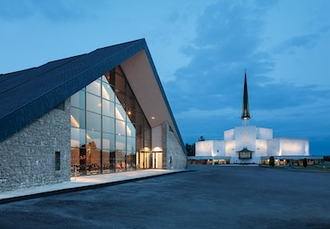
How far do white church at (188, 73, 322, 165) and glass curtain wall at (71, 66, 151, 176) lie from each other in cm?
4242

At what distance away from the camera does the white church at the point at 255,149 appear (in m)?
63.5

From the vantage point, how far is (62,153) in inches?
579

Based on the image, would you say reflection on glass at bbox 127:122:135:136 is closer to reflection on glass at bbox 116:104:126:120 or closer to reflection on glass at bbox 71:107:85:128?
reflection on glass at bbox 116:104:126:120

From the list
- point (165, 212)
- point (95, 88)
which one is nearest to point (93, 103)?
point (95, 88)

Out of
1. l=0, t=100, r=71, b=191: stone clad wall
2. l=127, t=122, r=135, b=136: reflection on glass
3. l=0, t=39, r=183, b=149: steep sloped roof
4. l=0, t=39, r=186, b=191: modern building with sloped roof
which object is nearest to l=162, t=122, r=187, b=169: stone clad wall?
l=0, t=39, r=186, b=191: modern building with sloped roof

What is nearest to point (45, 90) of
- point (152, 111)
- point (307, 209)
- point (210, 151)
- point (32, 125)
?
point (32, 125)

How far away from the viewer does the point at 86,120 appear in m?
19.5

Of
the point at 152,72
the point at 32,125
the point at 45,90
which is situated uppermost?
the point at 152,72

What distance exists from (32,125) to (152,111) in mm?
15222

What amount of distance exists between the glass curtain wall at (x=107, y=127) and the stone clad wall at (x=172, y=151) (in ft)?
5.74

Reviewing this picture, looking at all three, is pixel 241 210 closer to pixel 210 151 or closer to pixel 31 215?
pixel 31 215

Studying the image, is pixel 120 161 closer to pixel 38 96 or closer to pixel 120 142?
pixel 120 142

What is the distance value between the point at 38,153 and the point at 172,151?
1780cm

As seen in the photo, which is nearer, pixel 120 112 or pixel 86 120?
pixel 86 120
